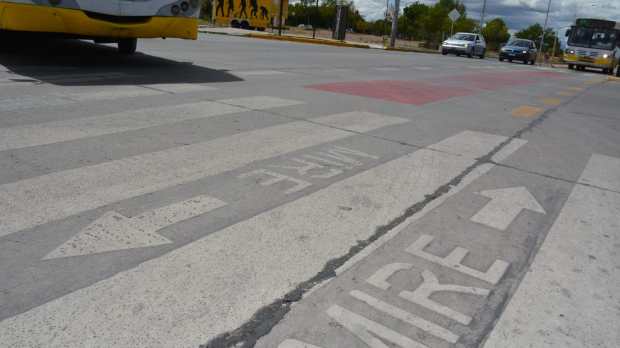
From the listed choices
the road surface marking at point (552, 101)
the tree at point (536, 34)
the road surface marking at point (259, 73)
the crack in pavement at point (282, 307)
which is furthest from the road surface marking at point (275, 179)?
the tree at point (536, 34)

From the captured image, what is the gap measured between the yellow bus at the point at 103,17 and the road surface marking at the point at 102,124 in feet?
8.26

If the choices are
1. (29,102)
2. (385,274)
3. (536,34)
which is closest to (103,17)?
(29,102)

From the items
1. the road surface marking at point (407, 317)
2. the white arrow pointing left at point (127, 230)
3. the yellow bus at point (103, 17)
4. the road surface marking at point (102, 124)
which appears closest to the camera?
the road surface marking at point (407, 317)

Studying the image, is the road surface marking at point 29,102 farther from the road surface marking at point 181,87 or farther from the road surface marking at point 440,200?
the road surface marking at point 440,200

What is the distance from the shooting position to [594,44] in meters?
32.3

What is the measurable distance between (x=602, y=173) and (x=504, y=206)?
208 centimetres

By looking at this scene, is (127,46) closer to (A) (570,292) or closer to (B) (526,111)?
(B) (526,111)

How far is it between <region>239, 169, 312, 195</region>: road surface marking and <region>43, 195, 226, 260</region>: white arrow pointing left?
1.97 ft

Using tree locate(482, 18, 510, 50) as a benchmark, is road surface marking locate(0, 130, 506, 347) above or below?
below

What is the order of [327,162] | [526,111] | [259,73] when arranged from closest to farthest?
1. [327,162]
2. [526,111]
3. [259,73]

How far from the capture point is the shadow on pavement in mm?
8195

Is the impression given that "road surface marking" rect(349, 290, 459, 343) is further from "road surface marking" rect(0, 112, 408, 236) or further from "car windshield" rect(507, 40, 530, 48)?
"car windshield" rect(507, 40, 530, 48)

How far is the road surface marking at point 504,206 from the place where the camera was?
384 centimetres

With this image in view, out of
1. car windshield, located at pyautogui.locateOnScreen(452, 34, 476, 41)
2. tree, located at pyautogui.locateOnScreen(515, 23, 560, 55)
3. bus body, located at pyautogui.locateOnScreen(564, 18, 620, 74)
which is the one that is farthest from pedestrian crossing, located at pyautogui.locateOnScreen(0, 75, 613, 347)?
tree, located at pyautogui.locateOnScreen(515, 23, 560, 55)
